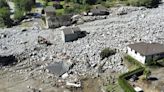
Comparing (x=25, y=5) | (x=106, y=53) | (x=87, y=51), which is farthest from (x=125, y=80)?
(x=25, y=5)

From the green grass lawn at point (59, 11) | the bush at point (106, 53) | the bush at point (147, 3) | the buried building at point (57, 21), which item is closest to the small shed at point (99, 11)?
the buried building at point (57, 21)

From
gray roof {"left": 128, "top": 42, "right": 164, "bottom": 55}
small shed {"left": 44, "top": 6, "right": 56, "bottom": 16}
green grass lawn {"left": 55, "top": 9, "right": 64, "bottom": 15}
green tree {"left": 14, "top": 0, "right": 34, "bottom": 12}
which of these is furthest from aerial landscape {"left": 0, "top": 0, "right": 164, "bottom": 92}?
green tree {"left": 14, "top": 0, "right": 34, "bottom": 12}

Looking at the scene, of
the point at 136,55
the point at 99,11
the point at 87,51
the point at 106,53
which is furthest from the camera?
the point at 99,11

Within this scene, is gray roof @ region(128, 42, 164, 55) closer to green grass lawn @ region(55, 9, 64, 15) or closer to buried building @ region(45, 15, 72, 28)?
buried building @ region(45, 15, 72, 28)

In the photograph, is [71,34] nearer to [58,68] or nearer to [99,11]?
[58,68]

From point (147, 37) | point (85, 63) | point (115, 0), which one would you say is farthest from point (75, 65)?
point (115, 0)

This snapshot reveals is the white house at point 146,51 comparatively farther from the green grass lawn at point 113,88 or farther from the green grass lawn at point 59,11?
the green grass lawn at point 59,11

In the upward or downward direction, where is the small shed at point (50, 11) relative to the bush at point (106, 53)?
upward
